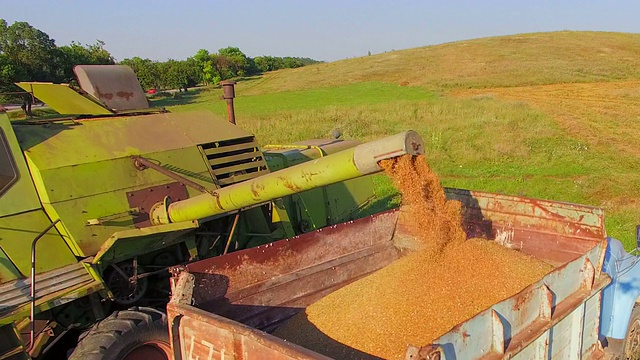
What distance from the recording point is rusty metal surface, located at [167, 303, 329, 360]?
7.73 ft

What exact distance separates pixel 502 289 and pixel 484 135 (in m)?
12.6

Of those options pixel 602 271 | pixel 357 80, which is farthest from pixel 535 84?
pixel 602 271

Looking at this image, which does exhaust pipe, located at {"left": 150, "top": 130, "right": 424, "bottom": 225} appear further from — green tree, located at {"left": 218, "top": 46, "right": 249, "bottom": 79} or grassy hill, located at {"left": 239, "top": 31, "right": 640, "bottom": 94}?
green tree, located at {"left": 218, "top": 46, "right": 249, "bottom": 79}

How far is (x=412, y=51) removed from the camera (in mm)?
61250

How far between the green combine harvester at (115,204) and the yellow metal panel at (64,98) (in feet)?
0.04

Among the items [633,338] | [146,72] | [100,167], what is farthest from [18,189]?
[146,72]

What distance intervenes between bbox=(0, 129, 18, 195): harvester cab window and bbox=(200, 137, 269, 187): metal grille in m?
1.46

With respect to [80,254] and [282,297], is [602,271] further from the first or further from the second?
[80,254]

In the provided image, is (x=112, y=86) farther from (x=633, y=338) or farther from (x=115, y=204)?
(x=633, y=338)

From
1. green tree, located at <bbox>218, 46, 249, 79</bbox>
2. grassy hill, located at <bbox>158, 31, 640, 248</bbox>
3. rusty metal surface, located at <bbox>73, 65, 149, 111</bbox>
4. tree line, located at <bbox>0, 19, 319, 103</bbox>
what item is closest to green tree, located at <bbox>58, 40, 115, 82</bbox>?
tree line, located at <bbox>0, 19, 319, 103</bbox>

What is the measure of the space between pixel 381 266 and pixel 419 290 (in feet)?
3.72

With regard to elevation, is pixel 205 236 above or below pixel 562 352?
above

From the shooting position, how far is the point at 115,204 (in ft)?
13.2

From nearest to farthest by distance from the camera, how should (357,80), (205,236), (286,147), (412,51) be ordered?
(205,236) < (286,147) < (357,80) < (412,51)
